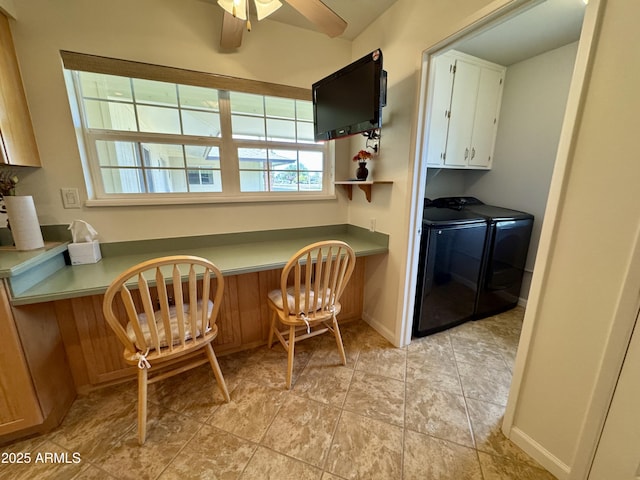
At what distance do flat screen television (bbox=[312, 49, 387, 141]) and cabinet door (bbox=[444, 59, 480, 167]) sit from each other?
1023 mm

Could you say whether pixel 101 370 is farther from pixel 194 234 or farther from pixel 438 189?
pixel 438 189

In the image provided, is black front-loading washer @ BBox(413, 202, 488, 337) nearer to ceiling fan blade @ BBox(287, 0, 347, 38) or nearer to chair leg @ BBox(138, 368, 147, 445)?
ceiling fan blade @ BBox(287, 0, 347, 38)

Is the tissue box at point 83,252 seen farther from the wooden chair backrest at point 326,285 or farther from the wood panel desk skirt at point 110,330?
the wooden chair backrest at point 326,285

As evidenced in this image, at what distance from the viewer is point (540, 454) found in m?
1.18

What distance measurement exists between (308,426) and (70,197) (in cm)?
Result: 196

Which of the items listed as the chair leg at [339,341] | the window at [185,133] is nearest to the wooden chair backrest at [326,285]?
the chair leg at [339,341]

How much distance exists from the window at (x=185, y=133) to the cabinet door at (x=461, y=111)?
1.23 meters

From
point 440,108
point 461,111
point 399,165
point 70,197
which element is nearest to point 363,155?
point 399,165

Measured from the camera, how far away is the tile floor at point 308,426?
1.15m

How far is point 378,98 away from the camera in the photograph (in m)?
1.48

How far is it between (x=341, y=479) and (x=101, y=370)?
1578 mm

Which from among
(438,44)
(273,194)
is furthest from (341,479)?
(438,44)

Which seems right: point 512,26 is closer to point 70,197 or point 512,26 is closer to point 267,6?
point 267,6

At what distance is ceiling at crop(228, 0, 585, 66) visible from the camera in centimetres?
165
